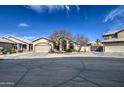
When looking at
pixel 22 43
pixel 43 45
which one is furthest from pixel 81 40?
pixel 22 43

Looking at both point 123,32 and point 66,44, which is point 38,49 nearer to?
point 66,44

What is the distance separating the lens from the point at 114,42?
28891mm

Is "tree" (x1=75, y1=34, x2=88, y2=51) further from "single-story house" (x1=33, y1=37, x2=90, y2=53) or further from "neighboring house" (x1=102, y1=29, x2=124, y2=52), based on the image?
"neighboring house" (x1=102, y1=29, x2=124, y2=52)

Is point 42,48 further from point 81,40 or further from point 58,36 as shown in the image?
point 81,40

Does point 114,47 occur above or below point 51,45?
below

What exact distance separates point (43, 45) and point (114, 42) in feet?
40.1

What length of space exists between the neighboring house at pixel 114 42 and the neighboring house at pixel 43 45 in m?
9.24

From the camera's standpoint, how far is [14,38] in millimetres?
39594

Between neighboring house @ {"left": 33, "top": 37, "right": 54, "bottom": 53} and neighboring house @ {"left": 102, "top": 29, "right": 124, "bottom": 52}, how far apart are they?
924cm

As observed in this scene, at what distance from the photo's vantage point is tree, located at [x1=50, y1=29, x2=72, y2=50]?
29527 millimetres

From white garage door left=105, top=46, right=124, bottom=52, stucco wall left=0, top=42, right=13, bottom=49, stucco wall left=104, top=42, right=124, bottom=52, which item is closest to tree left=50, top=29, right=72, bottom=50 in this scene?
stucco wall left=104, top=42, right=124, bottom=52
